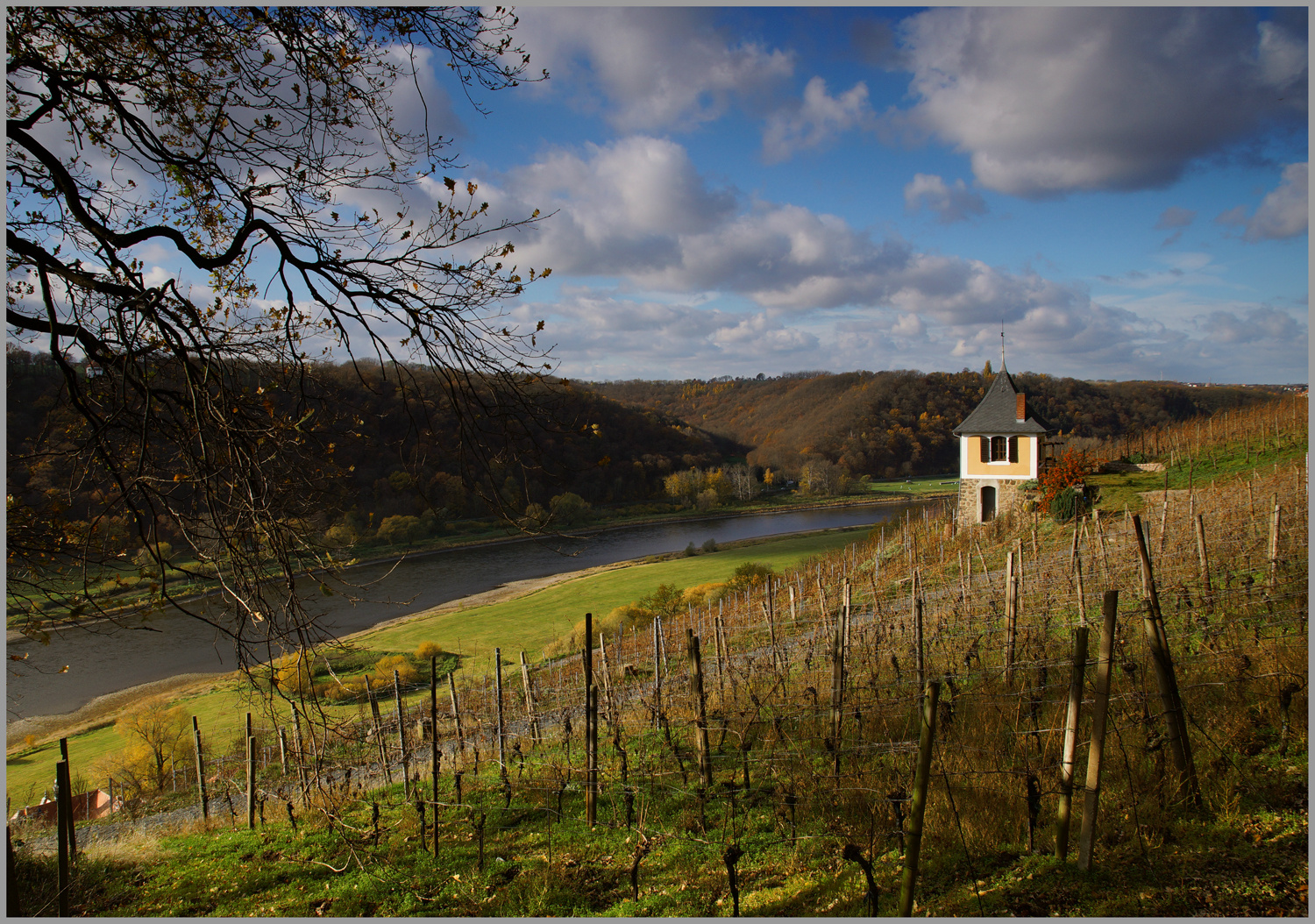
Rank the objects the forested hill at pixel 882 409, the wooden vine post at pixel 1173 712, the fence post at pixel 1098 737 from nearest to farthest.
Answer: the fence post at pixel 1098 737
the wooden vine post at pixel 1173 712
the forested hill at pixel 882 409

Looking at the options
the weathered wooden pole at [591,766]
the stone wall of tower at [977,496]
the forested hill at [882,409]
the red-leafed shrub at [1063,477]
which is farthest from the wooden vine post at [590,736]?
the forested hill at [882,409]

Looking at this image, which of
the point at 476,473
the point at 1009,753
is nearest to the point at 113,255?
the point at 476,473

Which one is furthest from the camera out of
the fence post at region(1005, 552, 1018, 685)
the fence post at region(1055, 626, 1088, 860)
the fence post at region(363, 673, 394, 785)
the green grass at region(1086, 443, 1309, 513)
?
the green grass at region(1086, 443, 1309, 513)

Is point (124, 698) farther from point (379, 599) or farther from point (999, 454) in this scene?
point (999, 454)

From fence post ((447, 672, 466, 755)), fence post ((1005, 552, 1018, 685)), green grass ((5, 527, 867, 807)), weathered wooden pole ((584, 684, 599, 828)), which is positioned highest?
fence post ((1005, 552, 1018, 685))

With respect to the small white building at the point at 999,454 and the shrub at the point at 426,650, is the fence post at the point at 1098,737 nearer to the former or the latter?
the shrub at the point at 426,650

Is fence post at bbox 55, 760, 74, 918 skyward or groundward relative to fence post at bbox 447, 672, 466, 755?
skyward

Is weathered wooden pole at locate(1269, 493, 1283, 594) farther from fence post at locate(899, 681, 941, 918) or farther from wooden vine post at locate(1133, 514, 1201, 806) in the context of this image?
fence post at locate(899, 681, 941, 918)

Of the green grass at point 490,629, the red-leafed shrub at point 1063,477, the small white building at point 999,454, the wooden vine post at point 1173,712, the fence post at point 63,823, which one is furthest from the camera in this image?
the small white building at point 999,454

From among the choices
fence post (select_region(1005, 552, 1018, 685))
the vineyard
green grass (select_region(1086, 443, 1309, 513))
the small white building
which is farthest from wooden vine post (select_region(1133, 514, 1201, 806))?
the small white building
